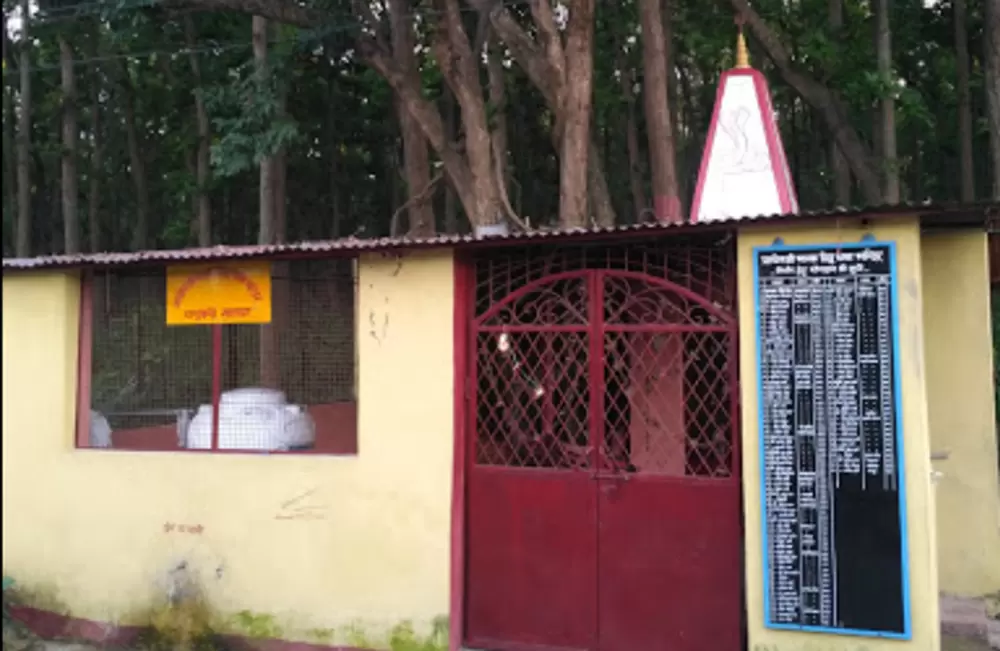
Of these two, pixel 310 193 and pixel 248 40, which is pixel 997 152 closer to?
pixel 248 40

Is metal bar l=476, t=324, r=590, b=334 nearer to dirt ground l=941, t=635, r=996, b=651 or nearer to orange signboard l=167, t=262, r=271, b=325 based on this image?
orange signboard l=167, t=262, r=271, b=325

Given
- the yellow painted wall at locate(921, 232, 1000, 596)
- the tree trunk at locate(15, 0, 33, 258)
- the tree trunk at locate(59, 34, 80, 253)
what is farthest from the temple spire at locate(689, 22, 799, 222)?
the tree trunk at locate(15, 0, 33, 258)

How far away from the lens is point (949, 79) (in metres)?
16.3

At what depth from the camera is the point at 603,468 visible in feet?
17.1

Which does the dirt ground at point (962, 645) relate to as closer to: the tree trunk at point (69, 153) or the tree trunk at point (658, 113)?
the tree trunk at point (658, 113)

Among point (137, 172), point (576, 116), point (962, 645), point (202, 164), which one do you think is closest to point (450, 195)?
point (202, 164)

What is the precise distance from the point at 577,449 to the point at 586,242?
1.21 m

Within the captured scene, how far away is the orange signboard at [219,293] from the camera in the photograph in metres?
5.94

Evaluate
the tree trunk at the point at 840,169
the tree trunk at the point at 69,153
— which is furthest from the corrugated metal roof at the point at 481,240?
the tree trunk at the point at 69,153

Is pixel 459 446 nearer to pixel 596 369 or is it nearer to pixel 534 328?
pixel 534 328

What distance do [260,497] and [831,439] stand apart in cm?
348

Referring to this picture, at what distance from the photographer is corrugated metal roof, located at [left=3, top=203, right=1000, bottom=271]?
4.43 metres

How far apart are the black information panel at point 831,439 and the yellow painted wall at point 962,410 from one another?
1.32 meters

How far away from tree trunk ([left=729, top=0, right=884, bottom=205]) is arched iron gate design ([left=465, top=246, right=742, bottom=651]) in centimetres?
854
